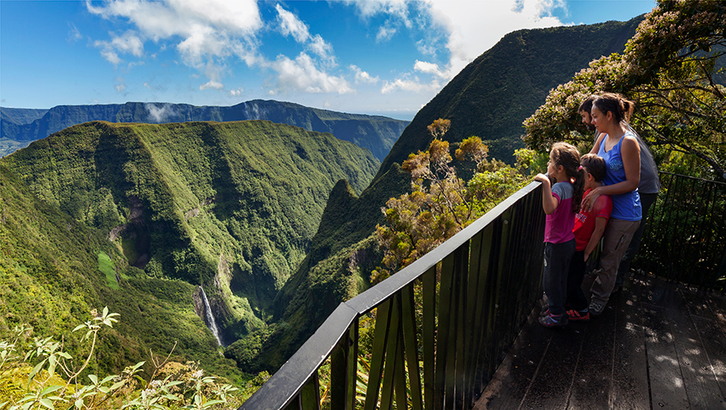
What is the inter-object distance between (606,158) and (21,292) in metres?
58.9

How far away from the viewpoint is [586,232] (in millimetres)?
2340

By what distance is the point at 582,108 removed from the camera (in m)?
2.44

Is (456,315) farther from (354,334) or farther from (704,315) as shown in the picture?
(704,315)

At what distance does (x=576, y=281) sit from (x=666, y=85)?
13.5 ft

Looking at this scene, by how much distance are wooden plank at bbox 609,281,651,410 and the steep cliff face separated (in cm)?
8742

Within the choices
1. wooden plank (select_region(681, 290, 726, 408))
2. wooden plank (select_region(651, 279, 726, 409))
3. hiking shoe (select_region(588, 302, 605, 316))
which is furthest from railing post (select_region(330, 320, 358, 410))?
hiking shoe (select_region(588, 302, 605, 316))

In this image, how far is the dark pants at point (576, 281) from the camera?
233 cm

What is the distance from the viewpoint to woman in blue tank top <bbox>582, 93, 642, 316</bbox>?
214cm

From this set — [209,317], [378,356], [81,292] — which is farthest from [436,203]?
[209,317]

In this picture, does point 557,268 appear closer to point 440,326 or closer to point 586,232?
point 586,232

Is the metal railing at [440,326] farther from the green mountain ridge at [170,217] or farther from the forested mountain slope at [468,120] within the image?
the green mountain ridge at [170,217]

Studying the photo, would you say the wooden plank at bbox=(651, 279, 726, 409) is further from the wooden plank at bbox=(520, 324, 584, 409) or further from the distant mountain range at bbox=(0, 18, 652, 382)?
the distant mountain range at bbox=(0, 18, 652, 382)

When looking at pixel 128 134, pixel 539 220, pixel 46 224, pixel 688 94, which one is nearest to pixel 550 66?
pixel 688 94

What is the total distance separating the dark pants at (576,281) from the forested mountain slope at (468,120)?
43.4 metres
